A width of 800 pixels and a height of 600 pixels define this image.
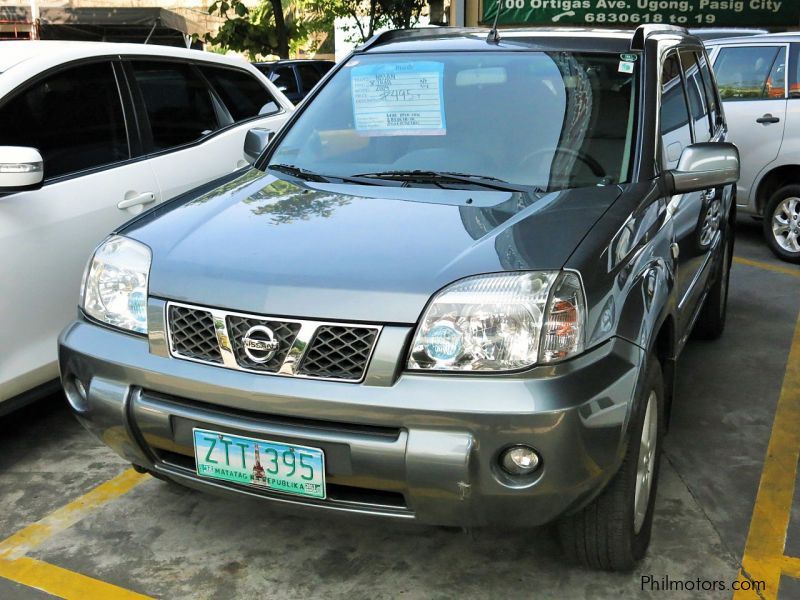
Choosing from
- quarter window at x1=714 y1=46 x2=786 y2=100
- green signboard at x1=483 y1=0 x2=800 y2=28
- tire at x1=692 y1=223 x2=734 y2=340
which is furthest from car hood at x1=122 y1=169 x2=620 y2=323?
green signboard at x1=483 y1=0 x2=800 y2=28

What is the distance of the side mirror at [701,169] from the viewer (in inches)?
122

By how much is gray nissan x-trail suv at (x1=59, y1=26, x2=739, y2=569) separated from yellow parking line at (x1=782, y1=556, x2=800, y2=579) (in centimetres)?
44

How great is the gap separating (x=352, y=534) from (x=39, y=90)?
226 centimetres

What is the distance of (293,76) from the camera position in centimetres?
1327

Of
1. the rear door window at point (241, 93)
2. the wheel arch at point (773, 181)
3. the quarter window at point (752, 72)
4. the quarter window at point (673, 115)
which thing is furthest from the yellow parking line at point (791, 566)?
the quarter window at point (752, 72)

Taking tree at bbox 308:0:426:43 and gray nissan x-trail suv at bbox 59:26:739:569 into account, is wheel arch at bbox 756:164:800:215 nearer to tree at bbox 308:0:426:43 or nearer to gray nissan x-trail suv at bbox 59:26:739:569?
gray nissan x-trail suv at bbox 59:26:739:569

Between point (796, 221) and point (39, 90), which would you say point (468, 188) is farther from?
point (796, 221)

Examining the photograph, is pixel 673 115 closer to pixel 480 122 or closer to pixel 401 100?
pixel 480 122

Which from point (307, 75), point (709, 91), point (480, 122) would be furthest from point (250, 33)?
point (480, 122)

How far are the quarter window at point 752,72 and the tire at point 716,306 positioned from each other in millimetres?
2468

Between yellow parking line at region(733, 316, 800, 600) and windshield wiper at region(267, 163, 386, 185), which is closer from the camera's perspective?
yellow parking line at region(733, 316, 800, 600)

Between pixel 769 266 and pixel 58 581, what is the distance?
226 inches

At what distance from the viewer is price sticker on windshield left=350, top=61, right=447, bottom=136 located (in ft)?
11.0

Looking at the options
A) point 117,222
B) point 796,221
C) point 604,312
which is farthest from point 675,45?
point 796,221
